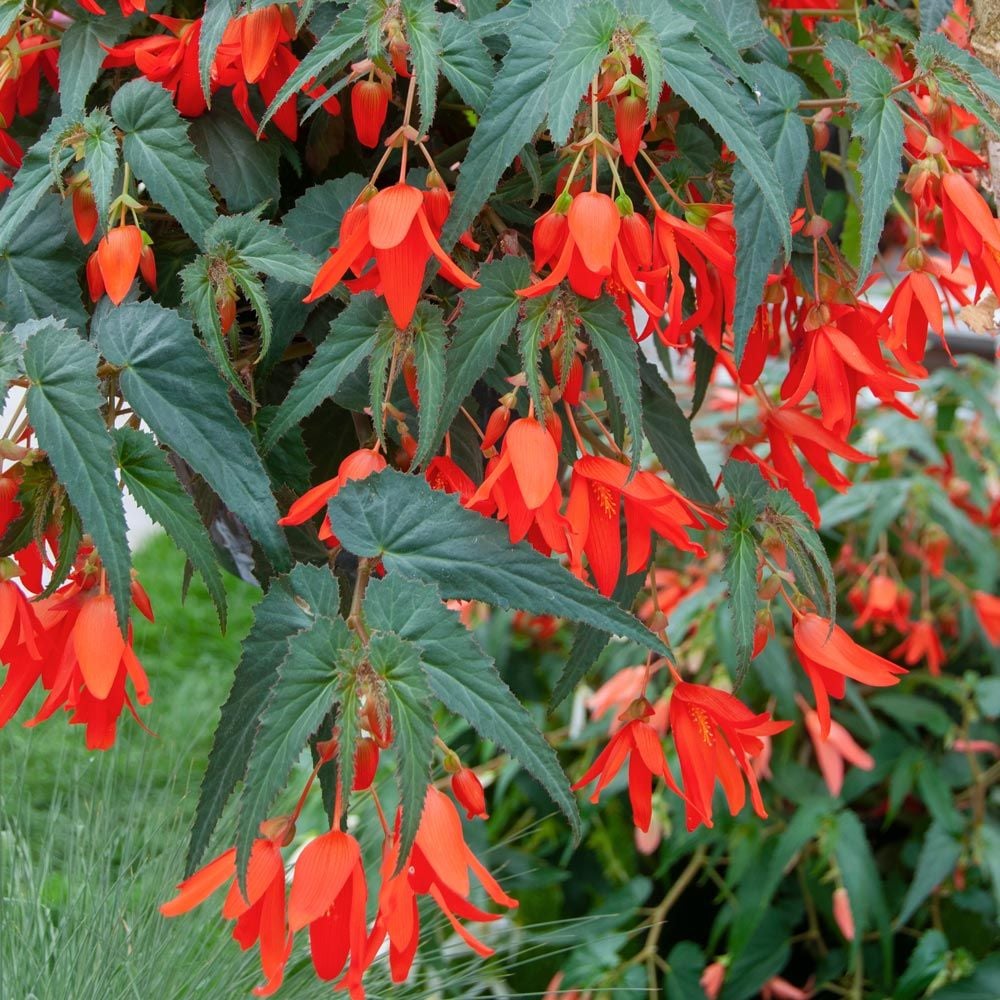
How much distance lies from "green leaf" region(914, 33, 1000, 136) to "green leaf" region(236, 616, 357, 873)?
0.32 metres

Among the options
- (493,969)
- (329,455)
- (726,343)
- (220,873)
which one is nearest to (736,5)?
(726,343)

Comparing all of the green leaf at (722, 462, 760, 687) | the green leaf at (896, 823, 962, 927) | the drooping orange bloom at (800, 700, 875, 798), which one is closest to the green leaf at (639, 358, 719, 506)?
the green leaf at (722, 462, 760, 687)

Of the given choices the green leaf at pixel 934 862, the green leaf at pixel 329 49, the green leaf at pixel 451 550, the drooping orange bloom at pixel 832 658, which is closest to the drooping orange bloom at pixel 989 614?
the green leaf at pixel 934 862

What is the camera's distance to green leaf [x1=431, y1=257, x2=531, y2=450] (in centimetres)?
45

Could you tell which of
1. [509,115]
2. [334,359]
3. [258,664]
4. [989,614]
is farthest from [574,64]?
[989,614]

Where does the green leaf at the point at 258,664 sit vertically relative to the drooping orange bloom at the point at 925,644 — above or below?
above

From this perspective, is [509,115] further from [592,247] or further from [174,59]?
[174,59]

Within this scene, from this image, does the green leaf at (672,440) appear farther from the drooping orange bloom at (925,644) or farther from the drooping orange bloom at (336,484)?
the drooping orange bloom at (925,644)

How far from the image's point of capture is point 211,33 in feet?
1.59

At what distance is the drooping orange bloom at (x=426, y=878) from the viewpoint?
0.44 metres

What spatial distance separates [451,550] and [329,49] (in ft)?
0.61

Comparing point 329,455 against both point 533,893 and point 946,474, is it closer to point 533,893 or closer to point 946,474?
point 533,893

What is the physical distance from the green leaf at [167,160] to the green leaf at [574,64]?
0.51 feet

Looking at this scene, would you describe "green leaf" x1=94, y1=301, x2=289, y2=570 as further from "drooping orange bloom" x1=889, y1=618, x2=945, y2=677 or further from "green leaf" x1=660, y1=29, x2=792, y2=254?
"drooping orange bloom" x1=889, y1=618, x2=945, y2=677
